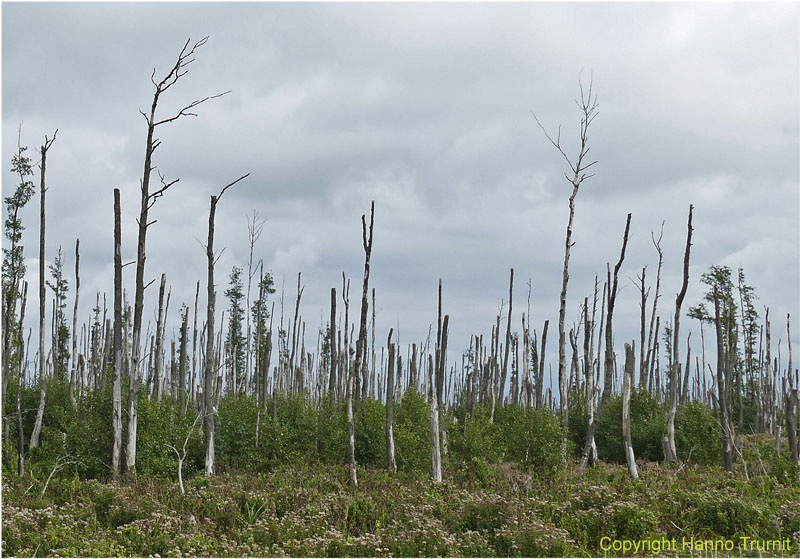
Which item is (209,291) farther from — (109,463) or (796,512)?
(796,512)

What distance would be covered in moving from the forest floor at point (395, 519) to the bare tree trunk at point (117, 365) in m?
0.89

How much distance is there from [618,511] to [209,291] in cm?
1028

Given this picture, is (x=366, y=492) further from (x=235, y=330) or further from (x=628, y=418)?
(x=235, y=330)

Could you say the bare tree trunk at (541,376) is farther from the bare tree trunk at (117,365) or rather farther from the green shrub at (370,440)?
the bare tree trunk at (117,365)

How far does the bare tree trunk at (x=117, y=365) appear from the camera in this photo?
49.4 ft

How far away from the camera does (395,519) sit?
40.7ft

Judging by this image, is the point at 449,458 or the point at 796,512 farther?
the point at 449,458

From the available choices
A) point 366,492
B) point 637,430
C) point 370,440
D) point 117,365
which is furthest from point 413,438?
point 117,365

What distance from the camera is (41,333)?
17.7m

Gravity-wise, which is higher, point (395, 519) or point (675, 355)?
point (675, 355)

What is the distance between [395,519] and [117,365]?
716 cm

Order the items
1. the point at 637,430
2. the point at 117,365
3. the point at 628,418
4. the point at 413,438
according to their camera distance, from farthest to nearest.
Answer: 1. the point at 637,430
2. the point at 413,438
3. the point at 628,418
4. the point at 117,365

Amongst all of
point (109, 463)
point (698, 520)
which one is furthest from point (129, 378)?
point (698, 520)

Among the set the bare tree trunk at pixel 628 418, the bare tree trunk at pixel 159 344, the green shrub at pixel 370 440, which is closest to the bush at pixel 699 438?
the bare tree trunk at pixel 628 418
